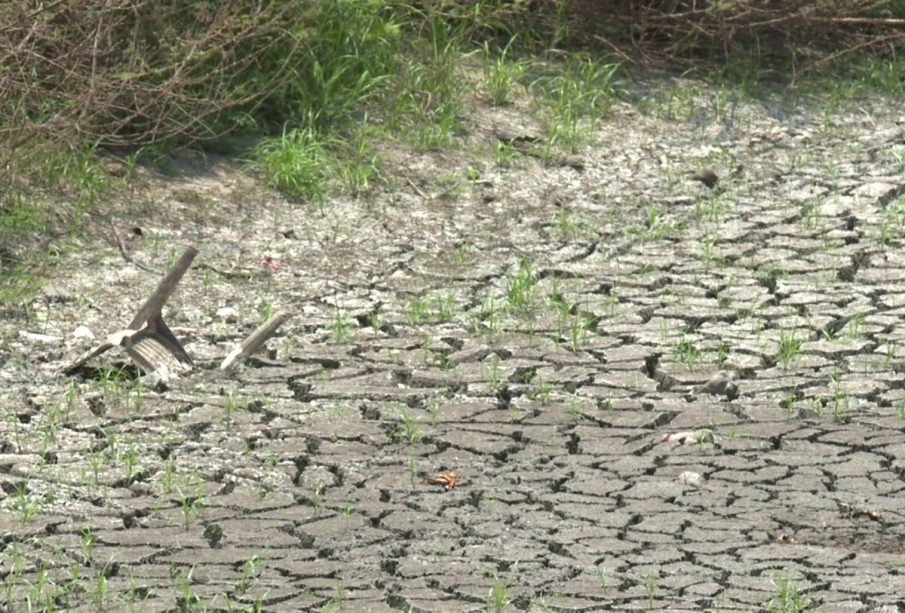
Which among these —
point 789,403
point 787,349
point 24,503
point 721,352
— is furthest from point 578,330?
point 24,503

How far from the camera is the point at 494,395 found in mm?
7129

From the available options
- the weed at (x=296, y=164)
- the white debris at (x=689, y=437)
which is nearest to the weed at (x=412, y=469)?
the white debris at (x=689, y=437)

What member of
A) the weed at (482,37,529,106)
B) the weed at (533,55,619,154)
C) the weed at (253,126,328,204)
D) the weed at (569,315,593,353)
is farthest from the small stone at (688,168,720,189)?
the weed at (569,315,593,353)

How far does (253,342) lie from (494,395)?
955 mm

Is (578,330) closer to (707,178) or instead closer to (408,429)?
(408,429)

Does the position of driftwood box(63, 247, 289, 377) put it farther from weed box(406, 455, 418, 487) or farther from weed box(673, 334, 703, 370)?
weed box(673, 334, 703, 370)

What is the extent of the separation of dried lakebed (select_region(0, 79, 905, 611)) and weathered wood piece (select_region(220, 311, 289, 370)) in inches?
2.2

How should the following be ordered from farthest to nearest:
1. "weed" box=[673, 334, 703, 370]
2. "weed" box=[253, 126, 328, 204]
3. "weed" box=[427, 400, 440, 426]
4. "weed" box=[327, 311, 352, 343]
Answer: "weed" box=[253, 126, 328, 204] < "weed" box=[327, 311, 352, 343] < "weed" box=[673, 334, 703, 370] < "weed" box=[427, 400, 440, 426]

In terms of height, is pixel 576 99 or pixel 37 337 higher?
pixel 576 99

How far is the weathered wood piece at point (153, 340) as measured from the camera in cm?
718

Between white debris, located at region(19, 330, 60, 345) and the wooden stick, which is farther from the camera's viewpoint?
white debris, located at region(19, 330, 60, 345)

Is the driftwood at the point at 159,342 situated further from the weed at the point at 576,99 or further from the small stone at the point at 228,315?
the weed at the point at 576,99

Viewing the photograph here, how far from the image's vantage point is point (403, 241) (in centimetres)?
927

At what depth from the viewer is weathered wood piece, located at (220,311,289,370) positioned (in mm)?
7371
